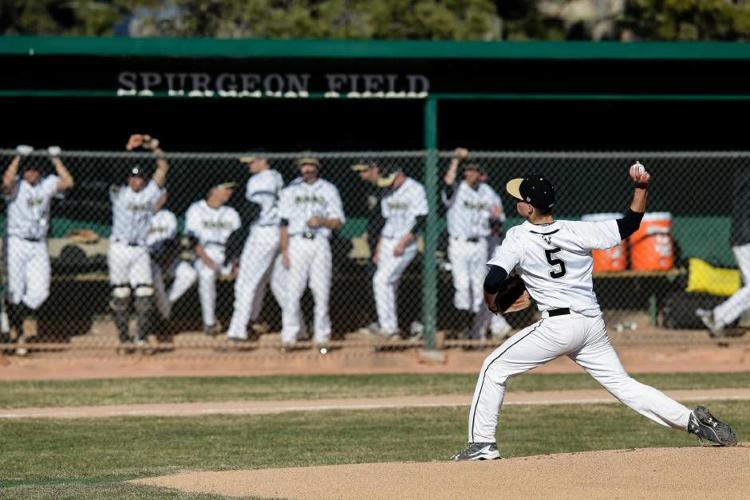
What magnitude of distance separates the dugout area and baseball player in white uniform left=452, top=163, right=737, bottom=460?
6551 mm

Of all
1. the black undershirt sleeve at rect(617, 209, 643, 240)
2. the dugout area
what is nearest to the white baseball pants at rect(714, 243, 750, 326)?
the dugout area

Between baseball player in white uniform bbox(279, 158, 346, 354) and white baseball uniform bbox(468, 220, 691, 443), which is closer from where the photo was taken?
white baseball uniform bbox(468, 220, 691, 443)

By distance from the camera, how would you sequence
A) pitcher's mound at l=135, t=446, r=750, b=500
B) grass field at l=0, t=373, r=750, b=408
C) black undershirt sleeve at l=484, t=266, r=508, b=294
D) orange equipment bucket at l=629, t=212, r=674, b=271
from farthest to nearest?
orange equipment bucket at l=629, t=212, r=674, b=271 → grass field at l=0, t=373, r=750, b=408 → black undershirt sleeve at l=484, t=266, r=508, b=294 → pitcher's mound at l=135, t=446, r=750, b=500

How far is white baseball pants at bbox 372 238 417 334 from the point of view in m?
15.5

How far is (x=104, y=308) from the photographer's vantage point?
17.1 metres

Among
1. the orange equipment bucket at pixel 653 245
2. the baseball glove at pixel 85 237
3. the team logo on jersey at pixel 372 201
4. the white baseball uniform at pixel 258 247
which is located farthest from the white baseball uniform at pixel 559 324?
the baseball glove at pixel 85 237

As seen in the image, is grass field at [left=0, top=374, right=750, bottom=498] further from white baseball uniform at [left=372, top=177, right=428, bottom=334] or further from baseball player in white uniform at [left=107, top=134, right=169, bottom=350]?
white baseball uniform at [left=372, top=177, right=428, bottom=334]

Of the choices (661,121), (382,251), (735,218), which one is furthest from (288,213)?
(661,121)

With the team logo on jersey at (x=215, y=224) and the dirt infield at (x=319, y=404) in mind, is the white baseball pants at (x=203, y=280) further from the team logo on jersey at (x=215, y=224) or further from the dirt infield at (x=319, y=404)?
the dirt infield at (x=319, y=404)

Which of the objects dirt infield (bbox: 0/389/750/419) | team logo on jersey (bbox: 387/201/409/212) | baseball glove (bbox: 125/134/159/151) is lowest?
dirt infield (bbox: 0/389/750/419)

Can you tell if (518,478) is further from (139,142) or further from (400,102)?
(400,102)

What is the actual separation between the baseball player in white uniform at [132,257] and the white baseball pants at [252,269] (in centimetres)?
96

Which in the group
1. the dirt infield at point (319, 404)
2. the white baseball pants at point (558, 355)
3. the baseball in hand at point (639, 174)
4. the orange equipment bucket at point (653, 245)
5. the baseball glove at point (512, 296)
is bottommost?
the dirt infield at point (319, 404)

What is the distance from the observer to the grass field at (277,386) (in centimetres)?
1262
